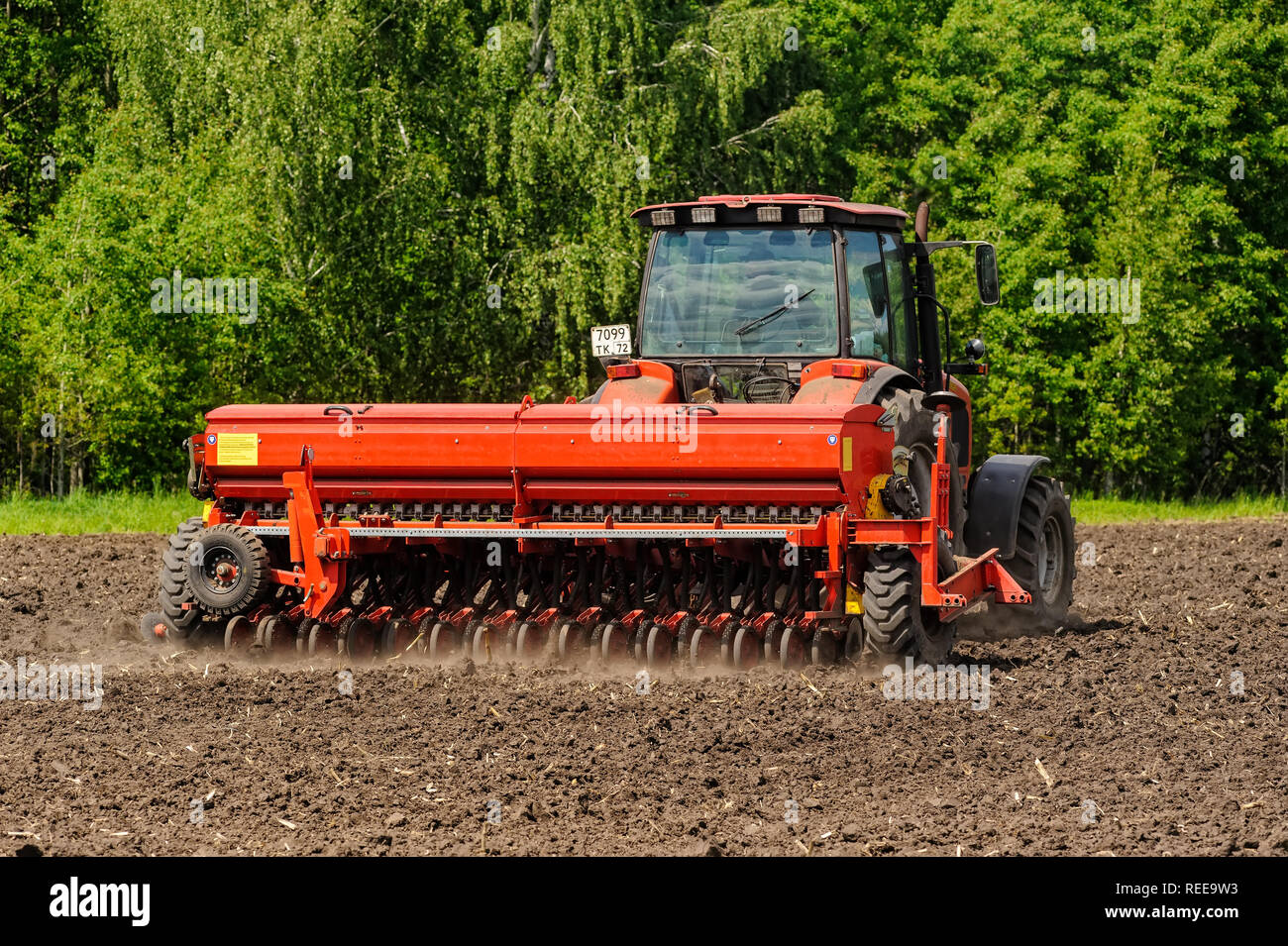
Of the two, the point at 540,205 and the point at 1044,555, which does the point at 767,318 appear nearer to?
the point at 1044,555

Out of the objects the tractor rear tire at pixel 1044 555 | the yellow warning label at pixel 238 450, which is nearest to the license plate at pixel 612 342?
the yellow warning label at pixel 238 450

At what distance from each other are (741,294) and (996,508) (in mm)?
2276

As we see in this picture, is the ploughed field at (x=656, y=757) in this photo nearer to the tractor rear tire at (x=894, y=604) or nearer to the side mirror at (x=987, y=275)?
the tractor rear tire at (x=894, y=604)

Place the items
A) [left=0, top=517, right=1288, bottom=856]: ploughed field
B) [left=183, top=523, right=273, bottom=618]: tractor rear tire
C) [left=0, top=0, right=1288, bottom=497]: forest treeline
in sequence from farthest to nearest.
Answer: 1. [left=0, top=0, right=1288, bottom=497]: forest treeline
2. [left=183, top=523, right=273, bottom=618]: tractor rear tire
3. [left=0, top=517, right=1288, bottom=856]: ploughed field

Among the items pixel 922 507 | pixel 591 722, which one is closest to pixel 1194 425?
pixel 922 507

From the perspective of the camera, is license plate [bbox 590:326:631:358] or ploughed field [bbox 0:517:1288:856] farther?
license plate [bbox 590:326:631:358]

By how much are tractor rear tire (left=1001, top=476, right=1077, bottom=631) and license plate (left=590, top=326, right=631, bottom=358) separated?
3.02 metres

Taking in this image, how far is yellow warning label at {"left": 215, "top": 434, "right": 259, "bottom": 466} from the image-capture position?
1065 centimetres

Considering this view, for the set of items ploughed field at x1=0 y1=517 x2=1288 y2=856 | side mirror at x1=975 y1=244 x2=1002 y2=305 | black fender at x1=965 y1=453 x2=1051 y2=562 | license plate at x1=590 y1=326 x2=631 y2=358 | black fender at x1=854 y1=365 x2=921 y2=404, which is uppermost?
side mirror at x1=975 y1=244 x2=1002 y2=305

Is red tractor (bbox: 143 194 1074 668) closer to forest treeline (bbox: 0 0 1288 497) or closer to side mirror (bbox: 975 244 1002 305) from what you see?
side mirror (bbox: 975 244 1002 305)

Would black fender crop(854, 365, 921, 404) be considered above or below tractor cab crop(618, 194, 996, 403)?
below

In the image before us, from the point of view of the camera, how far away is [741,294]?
11.1 m

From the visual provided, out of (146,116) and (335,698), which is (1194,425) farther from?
(335,698)

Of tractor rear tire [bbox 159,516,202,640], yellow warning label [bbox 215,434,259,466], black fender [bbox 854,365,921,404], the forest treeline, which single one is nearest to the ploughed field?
tractor rear tire [bbox 159,516,202,640]
